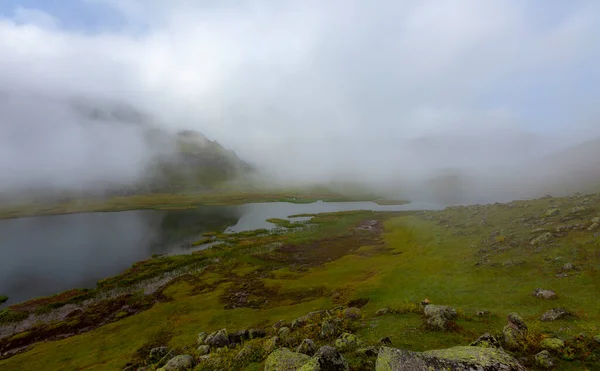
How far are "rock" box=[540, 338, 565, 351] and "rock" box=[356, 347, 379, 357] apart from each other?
9199mm

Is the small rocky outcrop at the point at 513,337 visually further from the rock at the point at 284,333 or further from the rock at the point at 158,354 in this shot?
the rock at the point at 158,354

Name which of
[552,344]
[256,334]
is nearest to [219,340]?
[256,334]

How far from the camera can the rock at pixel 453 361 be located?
10.7 meters

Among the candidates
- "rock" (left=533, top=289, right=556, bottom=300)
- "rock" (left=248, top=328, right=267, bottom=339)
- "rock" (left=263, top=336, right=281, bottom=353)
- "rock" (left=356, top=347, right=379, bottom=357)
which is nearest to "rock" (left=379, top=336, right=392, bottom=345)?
"rock" (left=356, top=347, right=379, bottom=357)

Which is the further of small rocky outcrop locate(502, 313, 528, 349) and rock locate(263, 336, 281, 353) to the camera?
rock locate(263, 336, 281, 353)

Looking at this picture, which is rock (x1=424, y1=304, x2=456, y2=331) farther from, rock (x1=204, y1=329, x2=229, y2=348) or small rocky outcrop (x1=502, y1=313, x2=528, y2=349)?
rock (x1=204, y1=329, x2=229, y2=348)

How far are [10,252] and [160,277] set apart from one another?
66.9m

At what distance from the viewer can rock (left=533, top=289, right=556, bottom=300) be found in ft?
87.4

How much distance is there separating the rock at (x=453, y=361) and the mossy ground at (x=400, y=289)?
17.7 feet

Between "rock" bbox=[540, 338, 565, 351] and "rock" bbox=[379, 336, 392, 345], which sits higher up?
"rock" bbox=[540, 338, 565, 351]

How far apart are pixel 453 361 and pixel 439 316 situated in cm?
1227

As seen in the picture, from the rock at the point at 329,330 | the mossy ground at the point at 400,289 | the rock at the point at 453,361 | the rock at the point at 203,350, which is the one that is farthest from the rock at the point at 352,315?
the rock at the point at 453,361

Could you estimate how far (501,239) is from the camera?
49625mm

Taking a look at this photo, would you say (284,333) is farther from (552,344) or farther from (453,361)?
(552,344)
